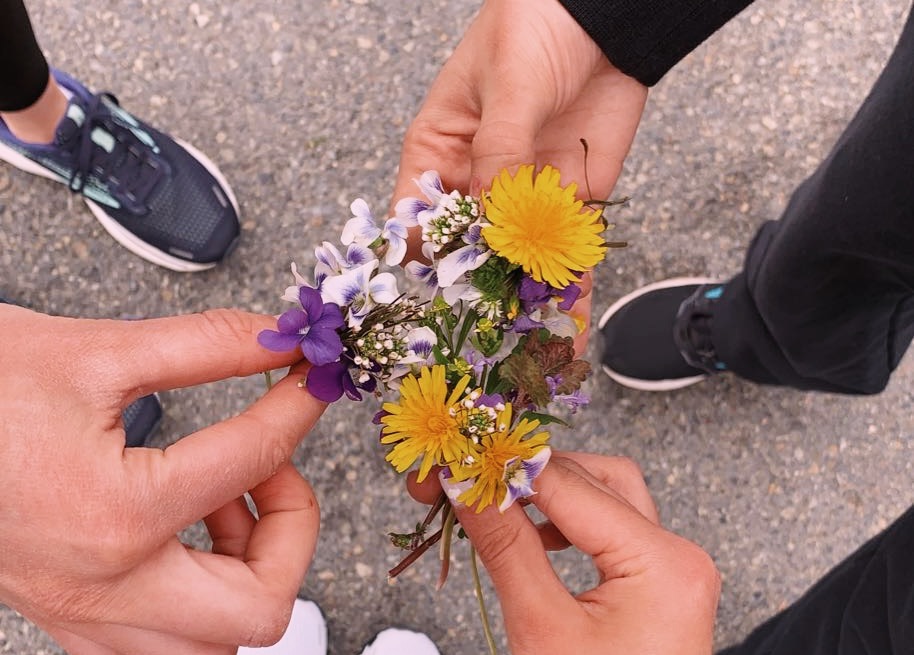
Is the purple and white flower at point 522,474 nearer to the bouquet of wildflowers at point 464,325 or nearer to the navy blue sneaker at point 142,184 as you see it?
the bouquet of wildflowers at point 464,325

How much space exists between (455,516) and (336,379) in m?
0.20

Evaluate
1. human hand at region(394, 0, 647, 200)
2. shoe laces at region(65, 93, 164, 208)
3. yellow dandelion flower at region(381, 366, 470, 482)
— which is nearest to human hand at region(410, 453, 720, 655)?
yellow dandelion flower at region(381, 366, 470, 482)

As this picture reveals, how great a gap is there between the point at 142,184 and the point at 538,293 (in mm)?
1060

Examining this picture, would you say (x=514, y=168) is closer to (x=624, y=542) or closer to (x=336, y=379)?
(x=336, y=379)

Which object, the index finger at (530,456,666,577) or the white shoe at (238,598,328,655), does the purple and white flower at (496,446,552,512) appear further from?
the white shoe at (238,598,328,655)

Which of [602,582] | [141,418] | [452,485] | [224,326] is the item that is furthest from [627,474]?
[141,418]

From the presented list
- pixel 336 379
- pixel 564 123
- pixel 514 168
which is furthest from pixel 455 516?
pixel 564 123

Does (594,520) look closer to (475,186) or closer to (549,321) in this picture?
(549,321)

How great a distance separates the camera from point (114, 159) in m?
1.40

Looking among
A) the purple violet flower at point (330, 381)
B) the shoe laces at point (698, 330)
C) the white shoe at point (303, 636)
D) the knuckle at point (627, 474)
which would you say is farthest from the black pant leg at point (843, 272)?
the white shoe at point (303, 636)

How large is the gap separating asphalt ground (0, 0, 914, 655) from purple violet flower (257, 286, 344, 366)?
0.79 meters

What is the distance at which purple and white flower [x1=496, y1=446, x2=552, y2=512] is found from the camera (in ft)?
2.14

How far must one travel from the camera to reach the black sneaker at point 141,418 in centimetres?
133

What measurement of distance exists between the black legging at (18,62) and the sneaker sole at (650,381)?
1090mm
